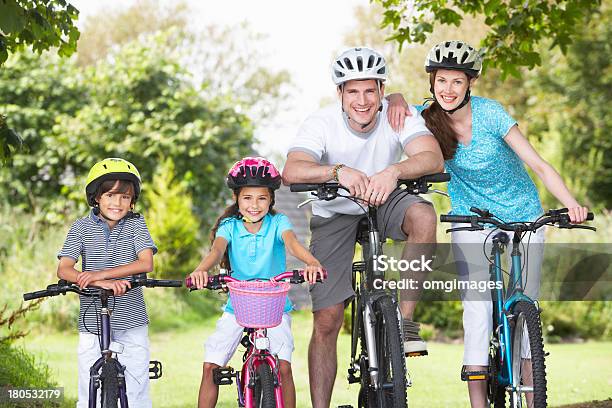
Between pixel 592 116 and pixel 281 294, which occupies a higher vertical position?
pixel 592 116

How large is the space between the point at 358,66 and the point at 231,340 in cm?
153

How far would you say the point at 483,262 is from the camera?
5.27 meters

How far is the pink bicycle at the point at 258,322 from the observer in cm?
423

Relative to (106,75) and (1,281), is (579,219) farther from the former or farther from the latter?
(106,75)

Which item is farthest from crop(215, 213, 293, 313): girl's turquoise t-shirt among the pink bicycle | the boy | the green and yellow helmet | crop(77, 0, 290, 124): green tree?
crop(77, 0, 290, 124): green tree

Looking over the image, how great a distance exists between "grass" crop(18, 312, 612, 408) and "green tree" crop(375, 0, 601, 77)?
2885mm

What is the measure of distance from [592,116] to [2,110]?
532 inches

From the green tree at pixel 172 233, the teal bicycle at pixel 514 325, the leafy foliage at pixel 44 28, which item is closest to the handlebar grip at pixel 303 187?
the teal bicycle at pixel 514 325

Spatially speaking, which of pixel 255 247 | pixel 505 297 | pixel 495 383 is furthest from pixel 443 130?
pixel 495 383

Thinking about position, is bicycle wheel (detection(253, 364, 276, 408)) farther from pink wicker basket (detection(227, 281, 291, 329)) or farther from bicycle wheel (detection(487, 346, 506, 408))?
bicycle wheel (detection(487, 346, 506, 408))

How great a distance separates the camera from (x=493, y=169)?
521 cm

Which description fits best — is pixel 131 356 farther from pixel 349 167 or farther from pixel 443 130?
pixel 443 130

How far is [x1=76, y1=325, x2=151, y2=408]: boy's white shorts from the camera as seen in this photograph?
15.9 feet

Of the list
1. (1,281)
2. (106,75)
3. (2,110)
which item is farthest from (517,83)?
(1,281)
